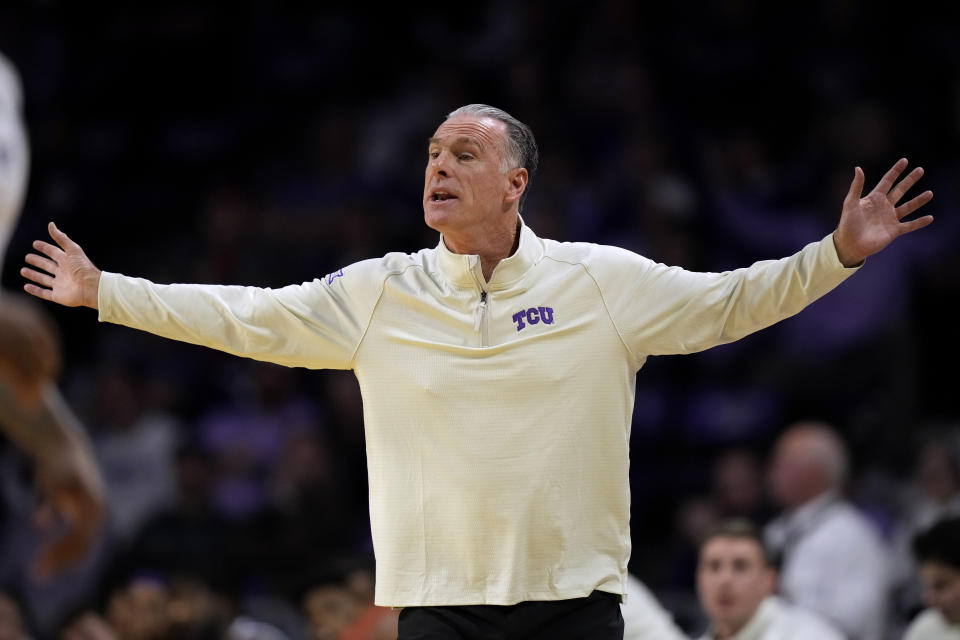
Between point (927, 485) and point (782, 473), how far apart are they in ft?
2.66

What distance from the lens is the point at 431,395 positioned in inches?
148

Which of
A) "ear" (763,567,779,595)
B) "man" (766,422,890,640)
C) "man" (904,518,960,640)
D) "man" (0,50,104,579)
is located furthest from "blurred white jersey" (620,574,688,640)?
"man" (0,50,104,579)

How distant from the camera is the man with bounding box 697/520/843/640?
5.78 metres

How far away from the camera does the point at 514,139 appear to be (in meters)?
4.04

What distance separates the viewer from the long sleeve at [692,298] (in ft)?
12.3

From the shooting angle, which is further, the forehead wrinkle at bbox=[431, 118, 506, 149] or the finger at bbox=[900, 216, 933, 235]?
the forehead wrinkle at bbox=[431, 118, 506, 149]

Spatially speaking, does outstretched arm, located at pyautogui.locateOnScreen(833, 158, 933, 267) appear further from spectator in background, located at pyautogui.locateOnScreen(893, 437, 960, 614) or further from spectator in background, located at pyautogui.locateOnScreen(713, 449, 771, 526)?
spectator in background, located at pyautogui.locateOnScreen(713, 449, 771, 526)

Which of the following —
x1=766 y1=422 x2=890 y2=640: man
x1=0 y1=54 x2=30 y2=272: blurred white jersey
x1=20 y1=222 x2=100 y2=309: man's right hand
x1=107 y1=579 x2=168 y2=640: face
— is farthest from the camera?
x1=107 y1=579 x2=168 y2=640: face

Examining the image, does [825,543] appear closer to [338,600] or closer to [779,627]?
[779,627]

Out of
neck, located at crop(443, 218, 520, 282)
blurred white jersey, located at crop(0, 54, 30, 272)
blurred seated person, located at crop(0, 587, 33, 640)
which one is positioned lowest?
blurred seated person, located at crop(0, 587, 33, 640)

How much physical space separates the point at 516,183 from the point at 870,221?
933mm

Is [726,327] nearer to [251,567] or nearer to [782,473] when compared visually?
[782,473]

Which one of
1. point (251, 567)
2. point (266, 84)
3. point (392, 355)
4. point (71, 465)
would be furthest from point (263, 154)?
point (392, 355)

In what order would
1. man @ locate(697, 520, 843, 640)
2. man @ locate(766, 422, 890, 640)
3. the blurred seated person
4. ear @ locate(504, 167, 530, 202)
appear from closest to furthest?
ear @ locate(504, 167, 530, 202) < man @ locate(697, 520, 843, 640) < man @ locate(766, 422, 890, 640) < the blurred seated person
